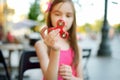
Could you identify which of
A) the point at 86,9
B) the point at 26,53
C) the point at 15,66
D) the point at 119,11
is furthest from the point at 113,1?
the point at 15,66

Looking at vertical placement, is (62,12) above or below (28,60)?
above

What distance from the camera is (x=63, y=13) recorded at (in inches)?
35.0

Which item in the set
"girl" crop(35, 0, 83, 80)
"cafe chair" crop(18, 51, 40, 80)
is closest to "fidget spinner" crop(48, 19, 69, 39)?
"girl" crop(35, 0, 83, 80)

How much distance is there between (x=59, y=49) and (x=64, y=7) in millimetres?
173

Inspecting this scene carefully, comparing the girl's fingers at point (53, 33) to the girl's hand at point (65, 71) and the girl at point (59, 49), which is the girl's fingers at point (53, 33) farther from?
the girl's hand at point (65, 71)

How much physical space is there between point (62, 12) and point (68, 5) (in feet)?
0.16

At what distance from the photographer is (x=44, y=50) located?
3.19 ft

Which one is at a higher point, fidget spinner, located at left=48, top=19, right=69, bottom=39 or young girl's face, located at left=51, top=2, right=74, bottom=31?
young girl's face, located at left=51, top=2, right=74, bottom=31

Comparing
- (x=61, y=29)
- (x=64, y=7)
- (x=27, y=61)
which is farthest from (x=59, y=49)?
(x=27, y=61)

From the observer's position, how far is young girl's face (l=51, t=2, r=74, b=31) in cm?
89

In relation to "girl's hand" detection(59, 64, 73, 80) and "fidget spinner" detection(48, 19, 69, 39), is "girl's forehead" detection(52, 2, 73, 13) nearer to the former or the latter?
"fidget spinner" detection(48, 19, 69, 39)

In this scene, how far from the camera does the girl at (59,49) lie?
2.62ft

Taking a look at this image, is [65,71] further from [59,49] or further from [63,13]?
[63,13]

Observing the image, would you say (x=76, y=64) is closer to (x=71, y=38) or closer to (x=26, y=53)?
(x=71, y=38)
